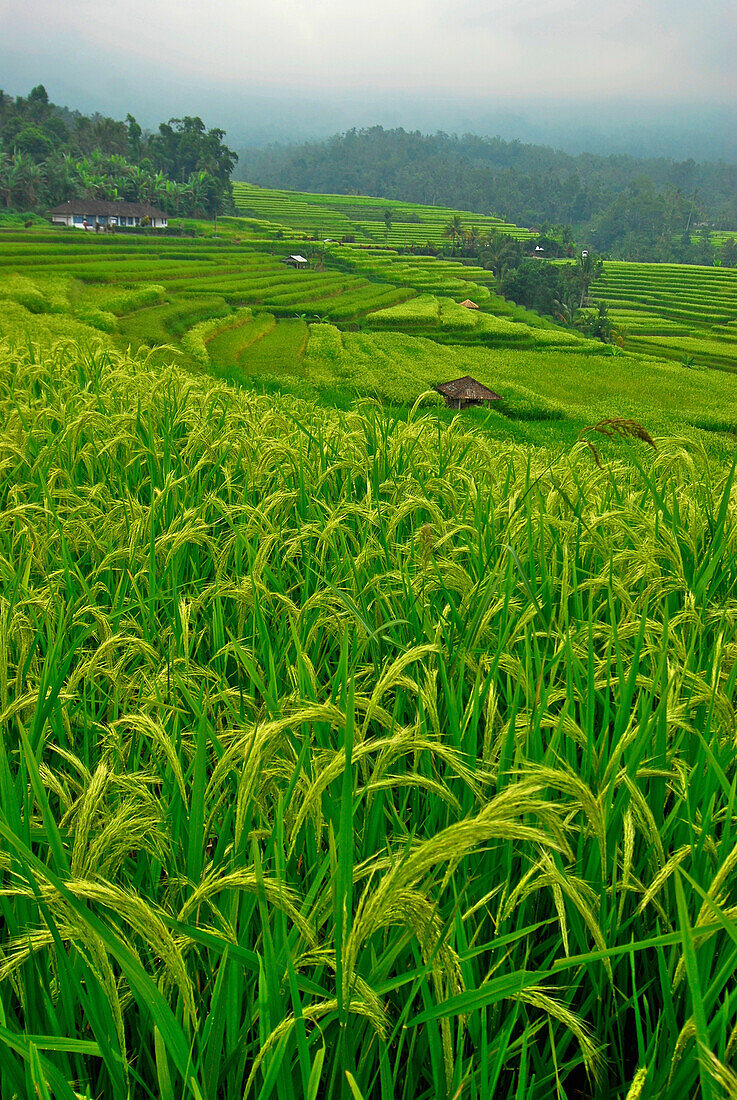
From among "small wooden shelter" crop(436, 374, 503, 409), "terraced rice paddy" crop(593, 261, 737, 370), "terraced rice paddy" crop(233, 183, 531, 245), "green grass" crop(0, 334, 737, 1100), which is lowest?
"green grass" crop(0, 334, 737, 1100)

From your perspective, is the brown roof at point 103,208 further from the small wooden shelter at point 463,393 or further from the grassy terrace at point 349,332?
the small wooden shelter at point 463,393

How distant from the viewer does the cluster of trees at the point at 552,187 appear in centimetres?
11675

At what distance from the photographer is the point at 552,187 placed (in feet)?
455

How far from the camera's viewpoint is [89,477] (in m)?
3.16

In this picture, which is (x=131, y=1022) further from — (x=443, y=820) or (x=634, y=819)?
(x=634, y=819)

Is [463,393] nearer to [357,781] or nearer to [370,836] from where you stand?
[357,781]

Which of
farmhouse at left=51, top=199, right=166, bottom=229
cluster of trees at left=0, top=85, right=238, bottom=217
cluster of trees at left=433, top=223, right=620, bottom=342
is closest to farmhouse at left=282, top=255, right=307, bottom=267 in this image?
farmhouse at left=51, top=199, right=166, bottom=229

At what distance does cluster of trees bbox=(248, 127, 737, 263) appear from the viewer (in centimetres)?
11675

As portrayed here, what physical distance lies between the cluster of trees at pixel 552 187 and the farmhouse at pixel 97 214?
64.5 m

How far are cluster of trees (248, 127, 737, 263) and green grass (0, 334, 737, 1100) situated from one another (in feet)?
374

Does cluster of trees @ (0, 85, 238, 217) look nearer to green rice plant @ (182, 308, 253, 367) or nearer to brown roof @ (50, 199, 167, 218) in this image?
brown roof @ (50, 199, 167, 218)

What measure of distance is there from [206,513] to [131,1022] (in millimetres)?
1979

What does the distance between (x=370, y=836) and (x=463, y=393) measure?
26.6m

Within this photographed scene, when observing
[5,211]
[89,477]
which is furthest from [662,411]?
[5,211]
